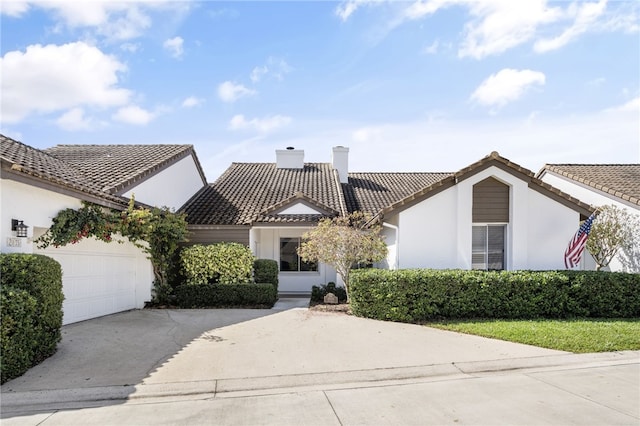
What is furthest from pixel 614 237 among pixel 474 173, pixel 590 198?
pixel 474 173

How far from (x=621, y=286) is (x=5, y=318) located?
A: 45.5ft

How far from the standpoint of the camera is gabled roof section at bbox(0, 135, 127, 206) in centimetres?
803

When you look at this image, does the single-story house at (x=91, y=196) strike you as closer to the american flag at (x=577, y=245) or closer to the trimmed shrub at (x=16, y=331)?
the trimmed shrub at (x=16, y=331)

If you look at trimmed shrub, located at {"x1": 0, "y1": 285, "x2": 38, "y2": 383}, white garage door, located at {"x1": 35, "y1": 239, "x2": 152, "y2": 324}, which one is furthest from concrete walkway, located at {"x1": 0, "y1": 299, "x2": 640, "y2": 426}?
white garage door, located at {"x1": 35, "y1": 239, "x2": 152, "y2": 324}

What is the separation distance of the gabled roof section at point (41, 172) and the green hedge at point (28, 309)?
1.70 metres

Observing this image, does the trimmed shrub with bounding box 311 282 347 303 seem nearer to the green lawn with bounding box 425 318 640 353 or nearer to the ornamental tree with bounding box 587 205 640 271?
the green lawn with bounding box 425 318 640 353

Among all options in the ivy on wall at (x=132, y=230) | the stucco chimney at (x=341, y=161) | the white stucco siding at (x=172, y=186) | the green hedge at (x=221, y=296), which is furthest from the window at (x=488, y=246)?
the white stucco siding at (x=172, y=186)

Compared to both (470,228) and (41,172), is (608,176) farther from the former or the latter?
(41,172)

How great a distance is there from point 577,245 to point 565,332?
12.8 feet

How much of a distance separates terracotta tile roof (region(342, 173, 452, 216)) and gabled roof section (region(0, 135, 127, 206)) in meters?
10.4

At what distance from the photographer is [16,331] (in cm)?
662

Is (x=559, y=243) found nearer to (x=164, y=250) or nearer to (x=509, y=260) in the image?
(x=509, y=260)

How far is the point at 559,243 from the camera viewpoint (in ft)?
43.5

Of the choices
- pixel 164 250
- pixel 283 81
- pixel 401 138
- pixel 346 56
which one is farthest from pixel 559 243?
pixel 164 250
